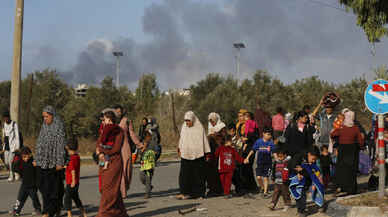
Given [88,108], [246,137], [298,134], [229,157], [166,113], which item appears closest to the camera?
[298,134]

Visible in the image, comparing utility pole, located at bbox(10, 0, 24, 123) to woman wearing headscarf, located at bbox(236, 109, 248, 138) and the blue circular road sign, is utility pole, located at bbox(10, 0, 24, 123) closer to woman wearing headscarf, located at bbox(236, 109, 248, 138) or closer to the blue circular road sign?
woman wearing headscarf, located at bbox(236, 109, 248, 138)

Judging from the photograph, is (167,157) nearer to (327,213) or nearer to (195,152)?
(195,152)

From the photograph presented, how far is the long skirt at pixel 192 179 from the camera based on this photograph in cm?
1204

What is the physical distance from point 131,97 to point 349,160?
1506 inches

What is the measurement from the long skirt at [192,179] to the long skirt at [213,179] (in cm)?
45

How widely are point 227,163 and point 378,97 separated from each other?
3361 millimetres

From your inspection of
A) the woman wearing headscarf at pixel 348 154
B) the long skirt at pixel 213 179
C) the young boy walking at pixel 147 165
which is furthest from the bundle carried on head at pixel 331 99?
the young boy walking at pixel 147 165

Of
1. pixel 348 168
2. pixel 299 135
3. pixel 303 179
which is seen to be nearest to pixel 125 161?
pixel 303 179

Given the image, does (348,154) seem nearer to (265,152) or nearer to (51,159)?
(265,152)

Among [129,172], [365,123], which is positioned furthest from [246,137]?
[365,123]

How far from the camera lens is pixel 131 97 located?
49000mm

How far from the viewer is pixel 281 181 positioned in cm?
1030

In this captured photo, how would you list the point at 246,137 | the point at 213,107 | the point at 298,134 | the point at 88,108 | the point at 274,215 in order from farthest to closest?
1. the point at 213,107
2. the point at 88,108
3. the point at 246,137
4. the point at 298,134
5. the point at 274,215

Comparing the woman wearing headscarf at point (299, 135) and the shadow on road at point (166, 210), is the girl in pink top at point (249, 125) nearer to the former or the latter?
the woman wearing headscarf at point (299, 135)
